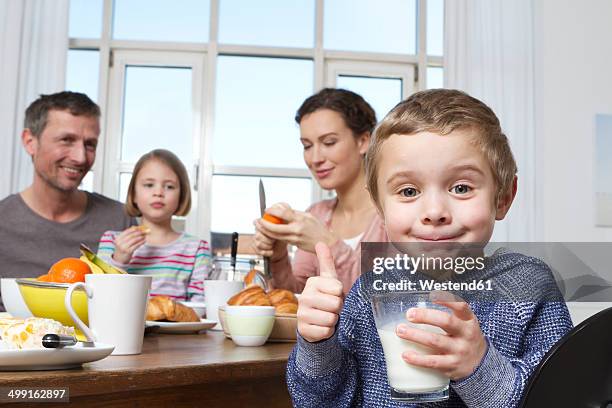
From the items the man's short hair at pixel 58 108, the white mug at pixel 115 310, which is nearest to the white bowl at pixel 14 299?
the white mug at pixel 115 310

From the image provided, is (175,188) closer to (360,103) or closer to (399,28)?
(360,103)

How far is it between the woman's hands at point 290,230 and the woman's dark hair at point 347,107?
587mm

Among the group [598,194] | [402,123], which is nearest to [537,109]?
[598,194]

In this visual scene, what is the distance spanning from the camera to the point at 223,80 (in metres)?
5.12

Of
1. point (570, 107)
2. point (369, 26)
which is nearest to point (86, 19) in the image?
point (369, 26)

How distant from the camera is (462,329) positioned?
0.68 m

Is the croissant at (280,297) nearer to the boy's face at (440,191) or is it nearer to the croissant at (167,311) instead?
the croissant at (167,311)

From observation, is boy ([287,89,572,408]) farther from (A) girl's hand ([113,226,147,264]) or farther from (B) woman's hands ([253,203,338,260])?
(A) girl's hand ([113,226,147,264])

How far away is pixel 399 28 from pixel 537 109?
4.30 ft

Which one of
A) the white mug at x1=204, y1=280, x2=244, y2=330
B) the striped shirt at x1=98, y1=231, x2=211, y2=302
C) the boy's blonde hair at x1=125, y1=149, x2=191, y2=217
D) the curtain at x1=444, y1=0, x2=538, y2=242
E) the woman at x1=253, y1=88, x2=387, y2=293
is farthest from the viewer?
the curtain at x1=444, y1=0, x2=538, y2=242

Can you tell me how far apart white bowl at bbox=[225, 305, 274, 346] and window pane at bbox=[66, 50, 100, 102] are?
13.3 ft

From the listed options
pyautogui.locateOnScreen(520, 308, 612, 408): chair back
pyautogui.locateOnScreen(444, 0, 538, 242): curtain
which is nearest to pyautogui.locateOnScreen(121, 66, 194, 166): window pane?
pyautogui.locateOnScreen(444, 0, 538, 242): curtain

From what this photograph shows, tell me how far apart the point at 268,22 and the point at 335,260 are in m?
3.74

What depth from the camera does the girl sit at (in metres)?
2.59
